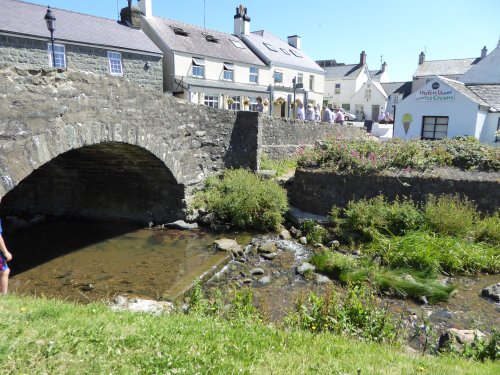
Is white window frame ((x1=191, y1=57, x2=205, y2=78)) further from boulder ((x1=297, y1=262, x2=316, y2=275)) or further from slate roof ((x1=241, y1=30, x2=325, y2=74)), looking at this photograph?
boulder ((x1=297, y1=262, x2=316, y2=275))

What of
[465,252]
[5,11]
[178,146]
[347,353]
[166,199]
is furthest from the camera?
[5,11]

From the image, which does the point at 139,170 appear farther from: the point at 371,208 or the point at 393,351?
the point at 393,351

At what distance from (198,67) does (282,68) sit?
32.0 ft

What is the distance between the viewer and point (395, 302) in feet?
23.2

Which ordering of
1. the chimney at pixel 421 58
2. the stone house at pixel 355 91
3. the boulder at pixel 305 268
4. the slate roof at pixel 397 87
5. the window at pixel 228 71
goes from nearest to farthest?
1. the boulder at pixel 305 268
2. the window at pixel 228 71
3. the slate roof at pixel 397 87
4. the stone house at pixel 355 91
5. the chimney at pixel 421 58

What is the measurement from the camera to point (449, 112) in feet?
60.2

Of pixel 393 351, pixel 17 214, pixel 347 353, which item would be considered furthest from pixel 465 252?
pixel 17 214

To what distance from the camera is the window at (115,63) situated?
21.5 meters

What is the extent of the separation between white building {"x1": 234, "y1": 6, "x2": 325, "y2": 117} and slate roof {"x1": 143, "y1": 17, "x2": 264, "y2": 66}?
1187 millimetres

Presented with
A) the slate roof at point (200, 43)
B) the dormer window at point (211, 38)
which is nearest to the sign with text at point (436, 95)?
the slate roof at point (200, 43)

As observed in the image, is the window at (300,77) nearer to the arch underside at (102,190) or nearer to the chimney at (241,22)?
the chimney at (241,22)

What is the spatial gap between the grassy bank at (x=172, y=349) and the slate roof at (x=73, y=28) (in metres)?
17.8

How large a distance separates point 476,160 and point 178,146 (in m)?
8.90

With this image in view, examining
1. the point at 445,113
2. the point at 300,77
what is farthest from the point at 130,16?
the point at 445,113
